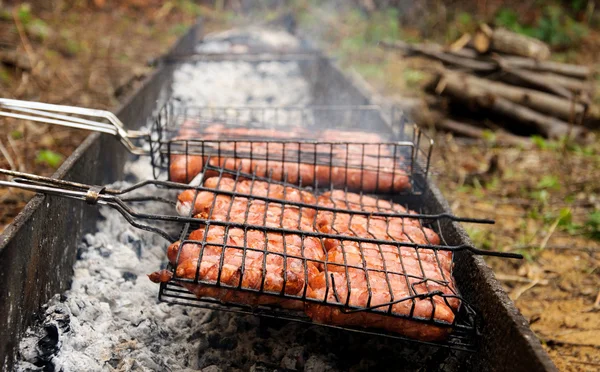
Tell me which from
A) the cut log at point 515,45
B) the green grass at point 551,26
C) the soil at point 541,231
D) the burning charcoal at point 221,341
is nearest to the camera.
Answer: the burning charcoal at point 221,341

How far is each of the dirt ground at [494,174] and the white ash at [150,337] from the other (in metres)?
1.68

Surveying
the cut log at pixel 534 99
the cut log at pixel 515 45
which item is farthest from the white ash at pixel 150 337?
the cut log at pixel 515 45

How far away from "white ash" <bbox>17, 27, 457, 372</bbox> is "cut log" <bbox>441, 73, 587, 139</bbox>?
6002mm

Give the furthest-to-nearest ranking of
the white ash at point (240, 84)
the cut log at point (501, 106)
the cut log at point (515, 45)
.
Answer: the cut log at point (515, 45) < the cut log at point (501, 106) < the white ash at point (240, 84)

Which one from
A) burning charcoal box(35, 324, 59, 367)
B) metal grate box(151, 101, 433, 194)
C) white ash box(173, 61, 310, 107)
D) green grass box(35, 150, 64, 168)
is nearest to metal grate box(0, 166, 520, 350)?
burning charcoal box(35, 324, 59, 367)

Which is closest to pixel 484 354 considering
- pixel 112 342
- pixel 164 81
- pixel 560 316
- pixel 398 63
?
pixel 112 342

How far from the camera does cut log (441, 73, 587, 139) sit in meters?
7.36

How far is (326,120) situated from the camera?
558cm

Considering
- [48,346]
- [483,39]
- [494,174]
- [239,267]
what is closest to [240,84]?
[494,174]

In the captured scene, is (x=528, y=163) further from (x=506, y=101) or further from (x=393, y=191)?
(x=393, y=191)

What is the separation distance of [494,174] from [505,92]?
2.31 meters

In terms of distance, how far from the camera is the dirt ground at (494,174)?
3936 mm

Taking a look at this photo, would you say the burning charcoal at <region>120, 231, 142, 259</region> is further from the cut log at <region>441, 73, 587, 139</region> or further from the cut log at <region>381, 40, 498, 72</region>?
the cut log at <region>381, 40, 498, 72</region>

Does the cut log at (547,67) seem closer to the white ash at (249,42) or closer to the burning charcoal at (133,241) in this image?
the white ash at (249,42)
